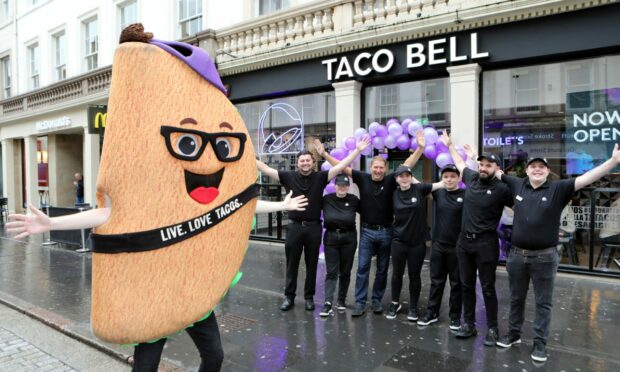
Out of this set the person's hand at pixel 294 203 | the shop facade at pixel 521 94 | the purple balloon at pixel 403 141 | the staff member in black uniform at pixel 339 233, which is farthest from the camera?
the purple balloon at pixel 403 141

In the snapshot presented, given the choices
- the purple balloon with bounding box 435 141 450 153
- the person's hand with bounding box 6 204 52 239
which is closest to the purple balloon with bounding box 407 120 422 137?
the purple balloon with bounding box 435 141 450 153

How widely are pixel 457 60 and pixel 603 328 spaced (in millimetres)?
4552

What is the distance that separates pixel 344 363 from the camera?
13.0 ft

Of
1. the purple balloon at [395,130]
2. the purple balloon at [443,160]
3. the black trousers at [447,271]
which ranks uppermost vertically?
the purple balloon at [395,130]

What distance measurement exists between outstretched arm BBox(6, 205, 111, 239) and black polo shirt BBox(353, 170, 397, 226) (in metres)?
3.45

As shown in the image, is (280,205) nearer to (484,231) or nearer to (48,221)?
(48,221)

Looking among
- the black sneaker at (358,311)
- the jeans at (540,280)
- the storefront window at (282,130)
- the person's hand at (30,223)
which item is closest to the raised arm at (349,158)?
the black sneaker at (358,311)

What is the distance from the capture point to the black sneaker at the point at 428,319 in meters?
4.87

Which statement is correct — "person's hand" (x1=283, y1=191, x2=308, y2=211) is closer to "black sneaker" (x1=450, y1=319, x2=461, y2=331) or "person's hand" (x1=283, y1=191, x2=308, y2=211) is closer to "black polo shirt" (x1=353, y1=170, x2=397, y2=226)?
"black polo shirt" (x1=353, y1=170, x2=397, y2=226)

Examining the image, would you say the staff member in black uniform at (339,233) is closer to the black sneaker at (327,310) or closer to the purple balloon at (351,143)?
the black sneaker at (327,310)

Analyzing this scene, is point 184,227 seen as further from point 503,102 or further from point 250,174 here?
point 503,102

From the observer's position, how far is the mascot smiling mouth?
90.9 inches

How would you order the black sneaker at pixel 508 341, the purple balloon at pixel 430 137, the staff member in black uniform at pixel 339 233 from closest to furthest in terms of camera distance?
the black sneaker at pixel 508 341, the staff member in black uniform at pixel 339 233, the purple balloon at pixel 430 137

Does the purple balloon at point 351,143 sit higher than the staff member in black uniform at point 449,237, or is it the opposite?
the purple balloon at point 351,143
